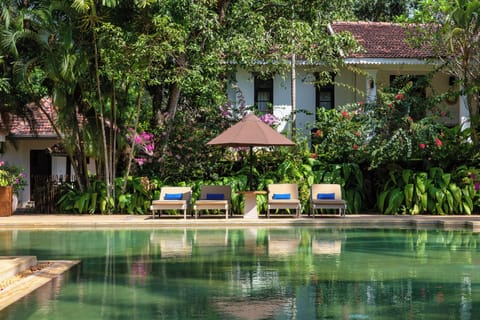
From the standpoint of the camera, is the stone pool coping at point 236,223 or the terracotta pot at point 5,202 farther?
the terracotta pot at point 5,202

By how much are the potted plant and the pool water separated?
17.9ft

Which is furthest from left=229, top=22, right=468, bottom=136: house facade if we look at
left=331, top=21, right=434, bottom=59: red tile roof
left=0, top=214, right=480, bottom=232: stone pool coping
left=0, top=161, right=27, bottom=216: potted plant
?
left=0, top=214, right=480, bottom=232: stone pool coping

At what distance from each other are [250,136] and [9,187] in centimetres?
715

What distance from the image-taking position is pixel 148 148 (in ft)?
72.0

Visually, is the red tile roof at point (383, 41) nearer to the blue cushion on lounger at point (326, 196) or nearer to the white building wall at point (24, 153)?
the blue cushion on lounger at point (326, 196)

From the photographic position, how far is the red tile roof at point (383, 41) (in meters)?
28.1

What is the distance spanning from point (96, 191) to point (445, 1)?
1178 centimetres

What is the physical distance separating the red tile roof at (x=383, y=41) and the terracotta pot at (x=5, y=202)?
12975mm

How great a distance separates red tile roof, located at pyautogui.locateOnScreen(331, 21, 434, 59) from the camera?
28.1 m

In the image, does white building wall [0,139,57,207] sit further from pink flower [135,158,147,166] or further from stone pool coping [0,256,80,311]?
stone pool coping [0,256,80,311]

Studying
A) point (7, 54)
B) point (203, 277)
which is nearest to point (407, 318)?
point (203, 277)

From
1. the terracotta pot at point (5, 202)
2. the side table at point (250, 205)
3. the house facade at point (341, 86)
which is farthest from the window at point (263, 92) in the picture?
the terracotta pot at point (5, 202)

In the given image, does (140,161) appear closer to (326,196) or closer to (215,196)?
(215,196)

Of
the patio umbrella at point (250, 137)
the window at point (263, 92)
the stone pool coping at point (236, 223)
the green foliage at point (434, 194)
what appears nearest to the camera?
the stone pool coping at point (236, 223)
